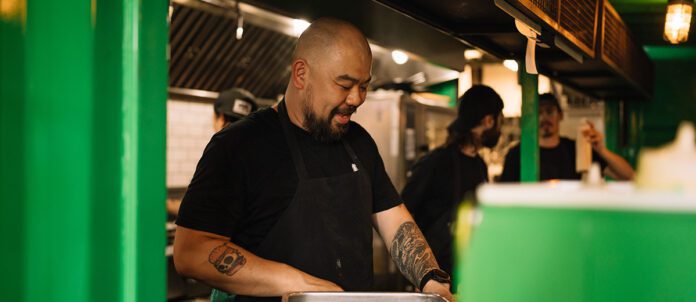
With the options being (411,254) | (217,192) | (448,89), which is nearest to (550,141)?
(411,254)

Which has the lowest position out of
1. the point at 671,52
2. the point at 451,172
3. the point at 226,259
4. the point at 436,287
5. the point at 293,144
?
the point at 436,287

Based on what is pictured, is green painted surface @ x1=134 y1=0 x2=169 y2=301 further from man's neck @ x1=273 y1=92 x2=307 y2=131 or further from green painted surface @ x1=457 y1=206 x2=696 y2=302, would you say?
man's neck @ x1=273 y1=92 x2=307 y2=131

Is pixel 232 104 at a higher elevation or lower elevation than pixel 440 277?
higher

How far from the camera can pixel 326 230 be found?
2402mm

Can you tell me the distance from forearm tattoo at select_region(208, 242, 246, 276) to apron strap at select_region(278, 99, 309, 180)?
0.38 meters

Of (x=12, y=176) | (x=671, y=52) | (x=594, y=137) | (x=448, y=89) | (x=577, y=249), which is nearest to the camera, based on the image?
(x=577, y=249)

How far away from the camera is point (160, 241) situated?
123cm

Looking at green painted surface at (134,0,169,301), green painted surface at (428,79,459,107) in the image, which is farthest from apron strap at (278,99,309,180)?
green painted surface at (428,79,459,107)

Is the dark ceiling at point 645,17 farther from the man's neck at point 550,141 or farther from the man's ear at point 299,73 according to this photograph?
the man's ear at point 299,73

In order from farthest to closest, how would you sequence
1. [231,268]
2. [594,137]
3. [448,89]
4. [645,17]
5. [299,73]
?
[448,89] < [645,17] < [594,137] < [299,73] < [231,268]

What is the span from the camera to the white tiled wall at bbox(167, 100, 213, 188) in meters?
5.61

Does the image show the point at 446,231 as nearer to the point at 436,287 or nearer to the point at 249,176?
the point at 436,287

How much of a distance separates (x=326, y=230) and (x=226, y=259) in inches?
15.2

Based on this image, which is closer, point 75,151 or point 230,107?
point 75,151
